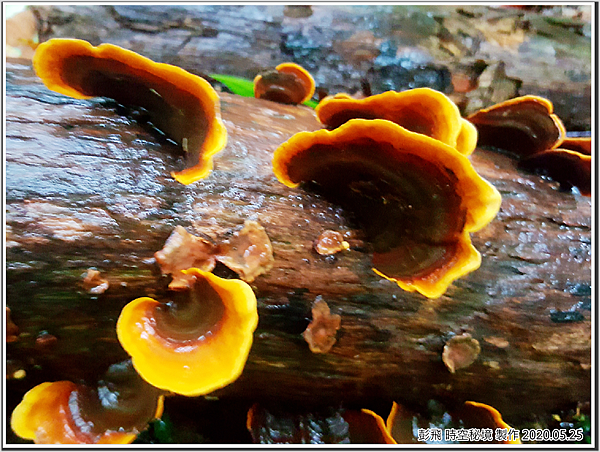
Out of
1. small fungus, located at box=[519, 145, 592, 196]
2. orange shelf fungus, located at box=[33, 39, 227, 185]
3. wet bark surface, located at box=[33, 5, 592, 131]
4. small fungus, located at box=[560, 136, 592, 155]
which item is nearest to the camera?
orange shelf fungus, located at box=[33, 39, 227, 185]

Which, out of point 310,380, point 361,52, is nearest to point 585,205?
point 310,380

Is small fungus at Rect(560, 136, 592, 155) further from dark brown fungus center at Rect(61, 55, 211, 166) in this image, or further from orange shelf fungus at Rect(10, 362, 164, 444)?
orange shelf fungus at Rect(10, 362, 164, 444)

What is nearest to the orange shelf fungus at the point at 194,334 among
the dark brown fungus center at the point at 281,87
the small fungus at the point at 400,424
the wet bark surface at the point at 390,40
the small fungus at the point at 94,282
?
the small fungus at the point at 94,282

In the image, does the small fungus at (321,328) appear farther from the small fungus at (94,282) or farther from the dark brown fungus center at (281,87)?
the dark brown fungus center at (281,87)

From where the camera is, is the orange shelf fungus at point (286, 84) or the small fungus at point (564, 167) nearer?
Answer: the small fungus at point (564, 167)

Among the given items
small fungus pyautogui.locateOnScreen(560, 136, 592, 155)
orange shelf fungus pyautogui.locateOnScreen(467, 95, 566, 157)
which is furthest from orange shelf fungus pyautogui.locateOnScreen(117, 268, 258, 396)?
small fungus pyautogui.locateOnScreen(560, 136, 592, 155)

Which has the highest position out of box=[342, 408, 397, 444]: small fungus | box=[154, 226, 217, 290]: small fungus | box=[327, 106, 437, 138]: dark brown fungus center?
box=[327, 106, 437, 138]: dark brown fungus center
